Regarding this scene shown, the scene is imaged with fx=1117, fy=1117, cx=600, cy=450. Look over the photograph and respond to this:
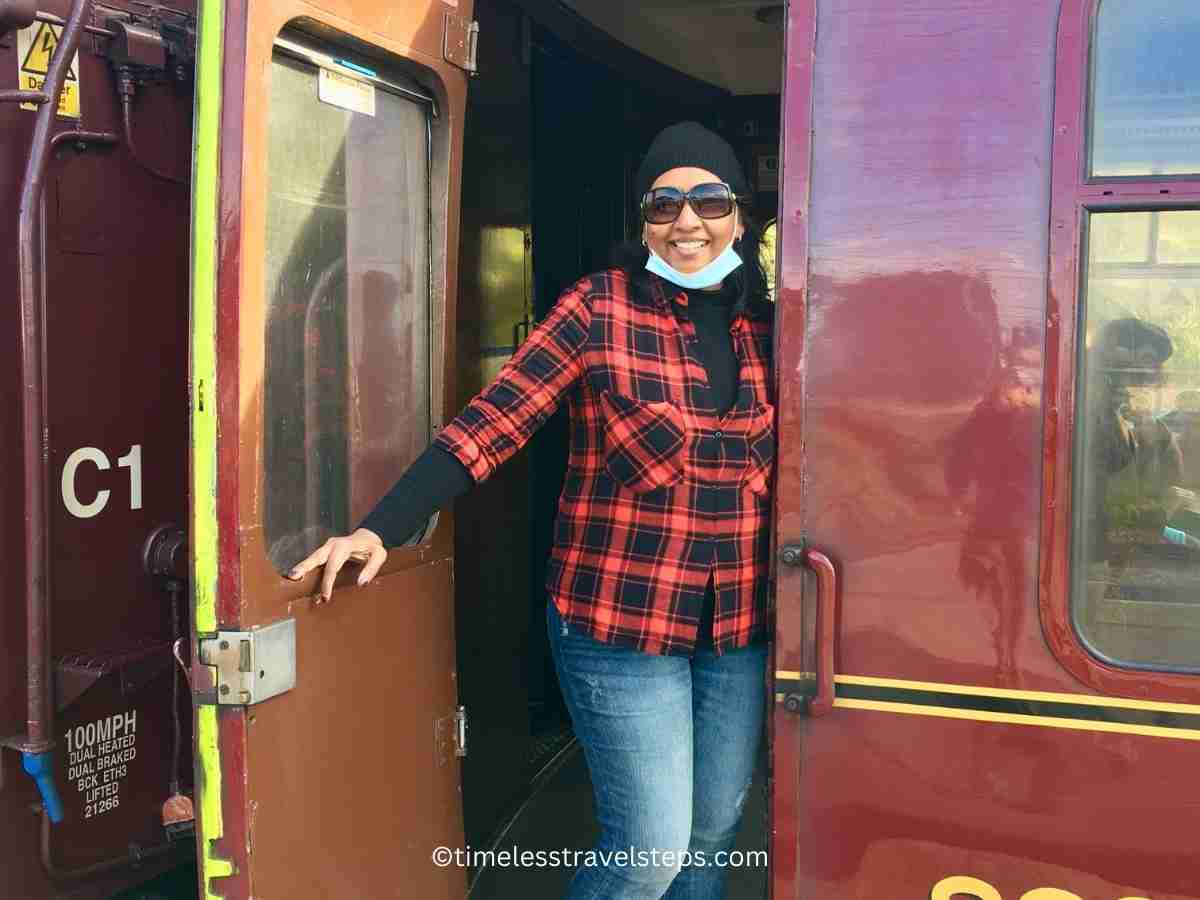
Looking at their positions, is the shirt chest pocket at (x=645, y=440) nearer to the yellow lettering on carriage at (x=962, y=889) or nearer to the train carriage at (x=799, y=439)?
the train carriage at (x=799, y=439)

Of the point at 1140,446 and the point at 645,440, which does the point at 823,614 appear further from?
the point at 1140,446

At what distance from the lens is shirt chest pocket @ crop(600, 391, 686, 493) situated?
6.18 feet

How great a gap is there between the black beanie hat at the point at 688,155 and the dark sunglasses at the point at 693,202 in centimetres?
5

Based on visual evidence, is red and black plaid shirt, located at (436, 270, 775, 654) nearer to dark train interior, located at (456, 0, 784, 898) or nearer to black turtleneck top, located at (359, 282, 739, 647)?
black turtleneck top, located at (359, 282, 739, 647)

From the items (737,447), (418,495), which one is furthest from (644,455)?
(418,495)

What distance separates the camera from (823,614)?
1.73 m

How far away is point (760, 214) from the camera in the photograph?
12.9ft

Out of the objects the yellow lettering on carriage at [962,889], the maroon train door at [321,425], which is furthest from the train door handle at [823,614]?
the maroon train door at [321,425]

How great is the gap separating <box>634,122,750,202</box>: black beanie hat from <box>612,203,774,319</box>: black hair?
87mm

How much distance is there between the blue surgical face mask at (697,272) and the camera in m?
1.98

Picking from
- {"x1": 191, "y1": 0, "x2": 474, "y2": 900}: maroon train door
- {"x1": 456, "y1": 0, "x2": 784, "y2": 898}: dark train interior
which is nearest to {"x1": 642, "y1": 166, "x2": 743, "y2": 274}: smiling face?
{"x1": 191, "y1": 0, "x2": 474, "y2": 900}: maroon train door

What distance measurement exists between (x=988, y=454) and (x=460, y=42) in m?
1.22

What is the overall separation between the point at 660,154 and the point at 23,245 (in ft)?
3.52

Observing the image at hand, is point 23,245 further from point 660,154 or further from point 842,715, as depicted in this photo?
point 842,715
